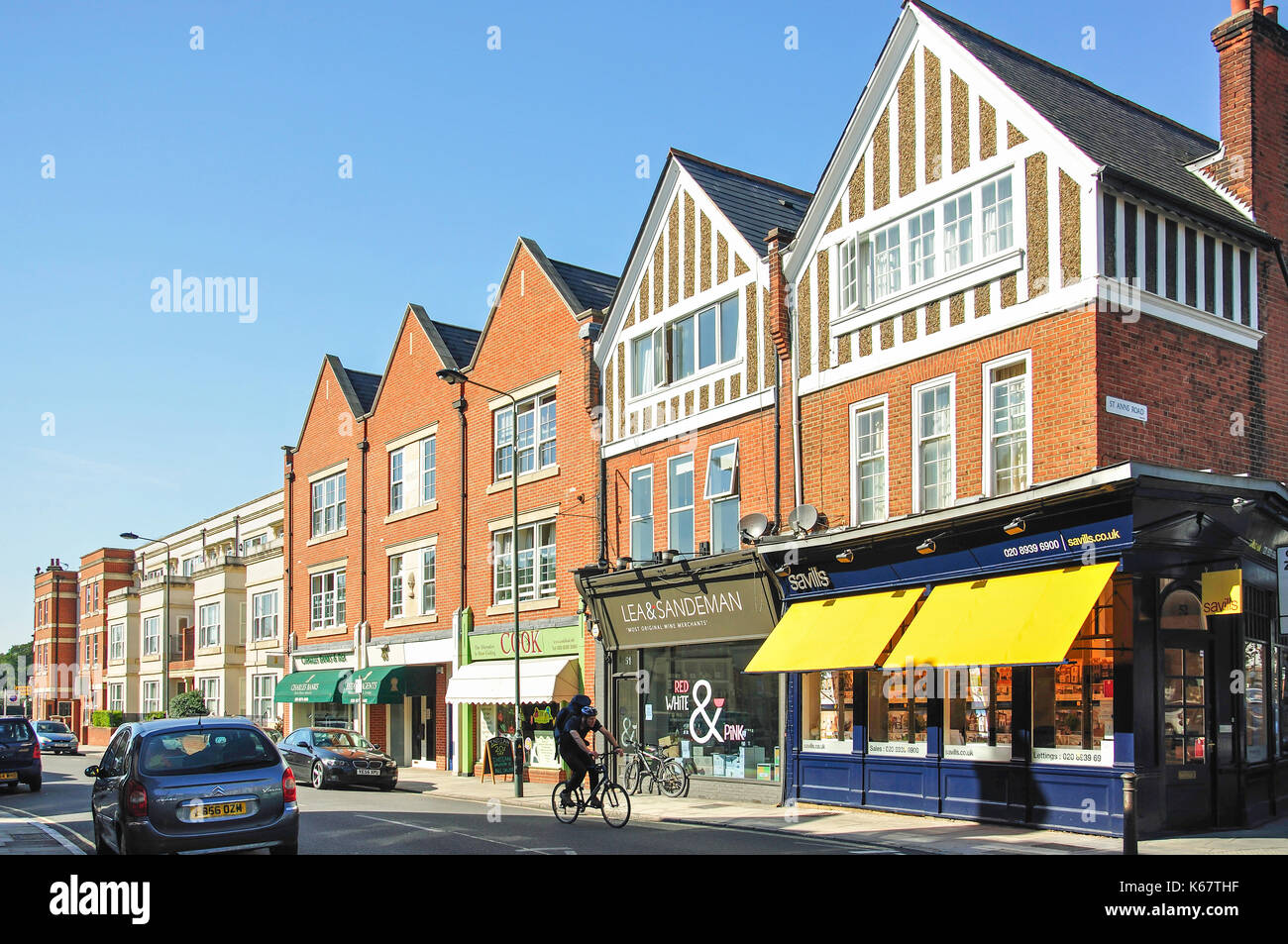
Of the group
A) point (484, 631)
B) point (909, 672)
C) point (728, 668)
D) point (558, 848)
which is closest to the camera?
point (558, 848)

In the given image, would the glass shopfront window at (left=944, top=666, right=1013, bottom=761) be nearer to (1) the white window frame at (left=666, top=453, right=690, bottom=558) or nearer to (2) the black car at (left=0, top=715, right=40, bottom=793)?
(1) the white window frame at (left=666, top=453, right=690, bottom=558)

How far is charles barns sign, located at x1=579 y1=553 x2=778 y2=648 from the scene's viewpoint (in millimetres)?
21547

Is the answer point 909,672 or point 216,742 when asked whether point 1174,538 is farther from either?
point 216,742

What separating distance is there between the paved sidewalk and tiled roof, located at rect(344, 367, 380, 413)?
20.7 metres

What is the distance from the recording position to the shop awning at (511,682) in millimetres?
26969

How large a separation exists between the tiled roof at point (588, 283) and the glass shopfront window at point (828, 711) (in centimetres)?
1171

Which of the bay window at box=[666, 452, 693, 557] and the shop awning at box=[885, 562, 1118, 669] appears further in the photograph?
the bay window at box=[666, 452, 693, 557]

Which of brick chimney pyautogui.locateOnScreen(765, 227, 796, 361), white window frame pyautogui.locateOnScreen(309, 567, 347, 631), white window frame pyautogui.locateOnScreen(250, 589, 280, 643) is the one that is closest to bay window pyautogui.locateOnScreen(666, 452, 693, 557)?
brick chimney pyautogui.locateOnScreen(765, 227, 796, 361)

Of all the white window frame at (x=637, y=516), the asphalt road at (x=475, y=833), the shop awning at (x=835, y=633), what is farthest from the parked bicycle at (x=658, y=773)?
the white window frame at (x=637, y=516)

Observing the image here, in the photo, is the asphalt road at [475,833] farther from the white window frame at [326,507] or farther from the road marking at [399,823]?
the white window frame at [326,507]

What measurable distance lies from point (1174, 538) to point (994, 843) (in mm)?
4494

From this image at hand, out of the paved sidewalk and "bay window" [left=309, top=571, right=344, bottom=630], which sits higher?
"bay window" [left=309, top=571, right=344, bottom=630]
